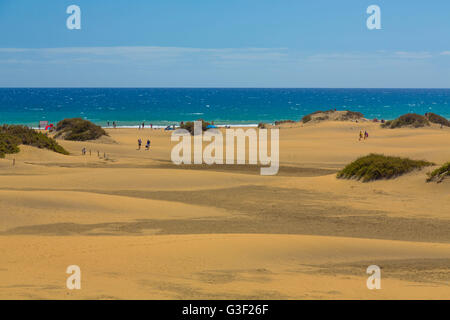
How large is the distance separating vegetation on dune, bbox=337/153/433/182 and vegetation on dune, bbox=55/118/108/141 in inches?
1117

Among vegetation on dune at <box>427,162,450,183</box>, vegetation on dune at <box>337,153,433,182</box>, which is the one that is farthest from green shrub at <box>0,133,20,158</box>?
vegetation on dune at <box>427,162,450,183</box>

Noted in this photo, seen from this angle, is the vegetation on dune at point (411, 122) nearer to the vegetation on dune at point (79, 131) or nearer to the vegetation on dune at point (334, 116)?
the vegetation on dune at point (334, 116)

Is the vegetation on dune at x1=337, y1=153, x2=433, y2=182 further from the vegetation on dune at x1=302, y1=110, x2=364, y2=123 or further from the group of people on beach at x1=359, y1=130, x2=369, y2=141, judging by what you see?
the vegetation on dune at x1=302, y1=110, x2=364, y2=123

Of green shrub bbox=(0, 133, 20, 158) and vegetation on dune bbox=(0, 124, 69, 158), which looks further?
vegetation on dune bbox=(0, 124, 69, 158)

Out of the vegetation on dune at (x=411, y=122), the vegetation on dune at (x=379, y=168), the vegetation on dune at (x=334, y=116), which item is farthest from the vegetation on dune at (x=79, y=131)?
the vegetation on dune at (x=379, y=168)

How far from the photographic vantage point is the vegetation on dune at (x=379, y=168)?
82.0 feet

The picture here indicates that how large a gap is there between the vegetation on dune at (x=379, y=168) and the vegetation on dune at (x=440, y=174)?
4.90ft

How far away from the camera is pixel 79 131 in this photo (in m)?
51.2

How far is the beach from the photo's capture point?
35.4 feet

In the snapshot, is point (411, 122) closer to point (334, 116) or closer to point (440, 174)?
point (334, 116)

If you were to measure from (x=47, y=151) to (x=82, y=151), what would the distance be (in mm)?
4767

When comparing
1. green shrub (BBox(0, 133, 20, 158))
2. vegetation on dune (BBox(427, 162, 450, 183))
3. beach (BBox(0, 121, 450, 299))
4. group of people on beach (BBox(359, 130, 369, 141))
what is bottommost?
beach (BBox(0, 121, 450, 299))

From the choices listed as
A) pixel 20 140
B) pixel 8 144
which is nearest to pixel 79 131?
pixel 20 140
